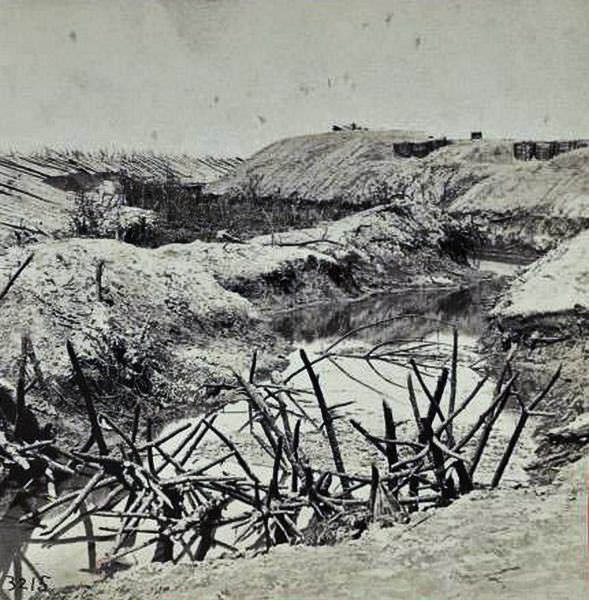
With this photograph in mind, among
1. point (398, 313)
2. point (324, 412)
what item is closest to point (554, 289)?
point (398, 313)

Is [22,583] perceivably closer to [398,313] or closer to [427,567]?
[427,567]

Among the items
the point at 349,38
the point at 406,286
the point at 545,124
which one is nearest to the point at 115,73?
the point at 349,38

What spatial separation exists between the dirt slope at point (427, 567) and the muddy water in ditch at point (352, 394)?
52cm

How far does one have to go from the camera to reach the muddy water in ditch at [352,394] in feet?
11.8

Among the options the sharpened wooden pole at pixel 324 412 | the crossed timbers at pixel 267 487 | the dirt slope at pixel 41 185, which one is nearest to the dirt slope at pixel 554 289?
the crossed timbers at pixel 267 487

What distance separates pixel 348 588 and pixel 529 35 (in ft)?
12.4

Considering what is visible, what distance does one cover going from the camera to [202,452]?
455 cm

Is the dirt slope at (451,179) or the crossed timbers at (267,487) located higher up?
the dirt slope at (451,179)

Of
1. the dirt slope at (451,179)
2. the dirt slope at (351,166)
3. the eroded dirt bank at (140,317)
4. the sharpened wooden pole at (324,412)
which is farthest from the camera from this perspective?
the dirt slope at (351,166)

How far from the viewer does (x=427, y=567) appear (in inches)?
103

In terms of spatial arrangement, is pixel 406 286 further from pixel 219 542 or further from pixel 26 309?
pixel 219 542

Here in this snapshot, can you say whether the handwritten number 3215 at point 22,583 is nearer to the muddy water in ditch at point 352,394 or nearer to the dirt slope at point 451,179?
the muddy water in ditch at point 352,394

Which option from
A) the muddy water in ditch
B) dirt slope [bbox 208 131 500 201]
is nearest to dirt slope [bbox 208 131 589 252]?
dirt slope [bbox 208 131 500 201]

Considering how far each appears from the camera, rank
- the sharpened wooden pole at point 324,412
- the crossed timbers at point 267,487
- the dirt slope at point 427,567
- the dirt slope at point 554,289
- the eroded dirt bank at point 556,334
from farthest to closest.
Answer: the dirt slope at point 554,289
the eroded dirt bank at point 556,334
the sharpened wooden pole at point 324,412
the crossed timbers at point 267,487
the dirt slope at point 427,567
